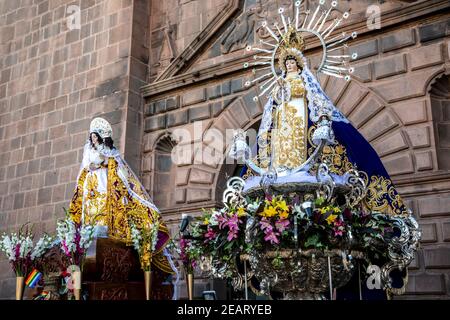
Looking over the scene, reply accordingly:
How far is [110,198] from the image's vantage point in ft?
25.4

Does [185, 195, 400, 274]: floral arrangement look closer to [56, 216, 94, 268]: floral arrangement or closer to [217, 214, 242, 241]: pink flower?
[217, 214, 242, 241]: pink flower

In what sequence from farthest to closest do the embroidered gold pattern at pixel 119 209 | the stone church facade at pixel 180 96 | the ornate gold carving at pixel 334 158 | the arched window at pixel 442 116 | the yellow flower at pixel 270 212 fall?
the stone church facade at pixel 180 96 < the arched window at pixel 442 116 < the embroidered gold pattern at pixel 119 209 < the ornate gold carving at pixel 334 158 < the yellow flower at pixel 270 212

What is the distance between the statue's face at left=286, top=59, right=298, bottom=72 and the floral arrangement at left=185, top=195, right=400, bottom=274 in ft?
5.51

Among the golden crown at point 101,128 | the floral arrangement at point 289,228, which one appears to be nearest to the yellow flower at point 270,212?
the floral arrangement at point 289,228

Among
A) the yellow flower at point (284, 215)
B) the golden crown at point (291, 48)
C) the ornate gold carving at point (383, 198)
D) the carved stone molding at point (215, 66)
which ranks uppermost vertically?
the carved stone molding at point (215, 66)

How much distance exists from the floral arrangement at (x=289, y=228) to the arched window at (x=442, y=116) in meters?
3.11

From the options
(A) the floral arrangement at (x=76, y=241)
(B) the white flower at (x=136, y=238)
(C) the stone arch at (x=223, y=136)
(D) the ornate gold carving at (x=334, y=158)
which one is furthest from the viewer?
(C) the stone arch at (x=223, y=136)

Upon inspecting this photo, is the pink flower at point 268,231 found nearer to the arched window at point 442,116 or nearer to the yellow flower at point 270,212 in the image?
the yellow flower at point 270,212

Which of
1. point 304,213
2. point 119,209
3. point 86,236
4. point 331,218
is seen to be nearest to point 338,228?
point 331,218

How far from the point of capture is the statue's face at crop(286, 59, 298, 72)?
21.4 ft

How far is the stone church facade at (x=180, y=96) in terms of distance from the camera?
337 inches

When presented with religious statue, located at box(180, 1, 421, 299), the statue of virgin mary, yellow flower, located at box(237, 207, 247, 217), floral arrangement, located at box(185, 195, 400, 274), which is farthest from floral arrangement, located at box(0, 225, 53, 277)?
yellow flower, located at box(237, 207, 247, 217)

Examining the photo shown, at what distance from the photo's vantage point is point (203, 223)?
590 cm
